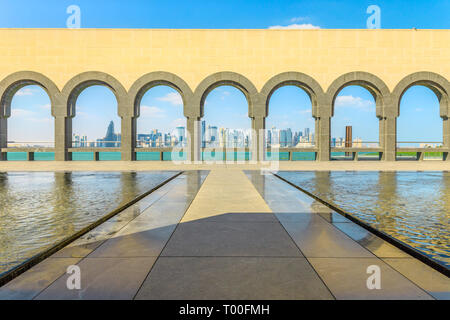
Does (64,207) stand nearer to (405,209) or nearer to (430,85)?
(405,209)

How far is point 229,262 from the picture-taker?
2898mm

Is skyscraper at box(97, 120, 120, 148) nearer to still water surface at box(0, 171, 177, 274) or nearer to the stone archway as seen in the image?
the stone archway

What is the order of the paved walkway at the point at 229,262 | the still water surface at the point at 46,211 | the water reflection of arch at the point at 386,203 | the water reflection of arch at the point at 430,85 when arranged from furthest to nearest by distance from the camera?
1. the water reflection of arch at the point at 430,85
2. the water reflection of arch at the point at 386,203
3. the still water surface at the point at 46,211
4. the paved walkway at the point at 229,262

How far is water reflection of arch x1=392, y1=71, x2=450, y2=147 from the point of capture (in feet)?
61.6

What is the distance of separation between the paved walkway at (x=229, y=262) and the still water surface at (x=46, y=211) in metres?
0.36

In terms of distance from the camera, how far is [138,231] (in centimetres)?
399

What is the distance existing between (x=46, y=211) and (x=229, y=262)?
388cm

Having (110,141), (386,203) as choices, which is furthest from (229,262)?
(110,141)

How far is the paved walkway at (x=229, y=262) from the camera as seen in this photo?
2.33 metres

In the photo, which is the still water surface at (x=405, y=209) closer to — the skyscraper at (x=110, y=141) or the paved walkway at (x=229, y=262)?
the paved walkway at (x=229, y=262)

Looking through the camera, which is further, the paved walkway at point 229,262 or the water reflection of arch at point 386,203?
the water reflection of arch at point 386,203

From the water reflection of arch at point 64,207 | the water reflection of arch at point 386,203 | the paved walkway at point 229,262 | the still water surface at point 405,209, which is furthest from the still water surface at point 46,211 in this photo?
the water reflection of arch at point 386,203
